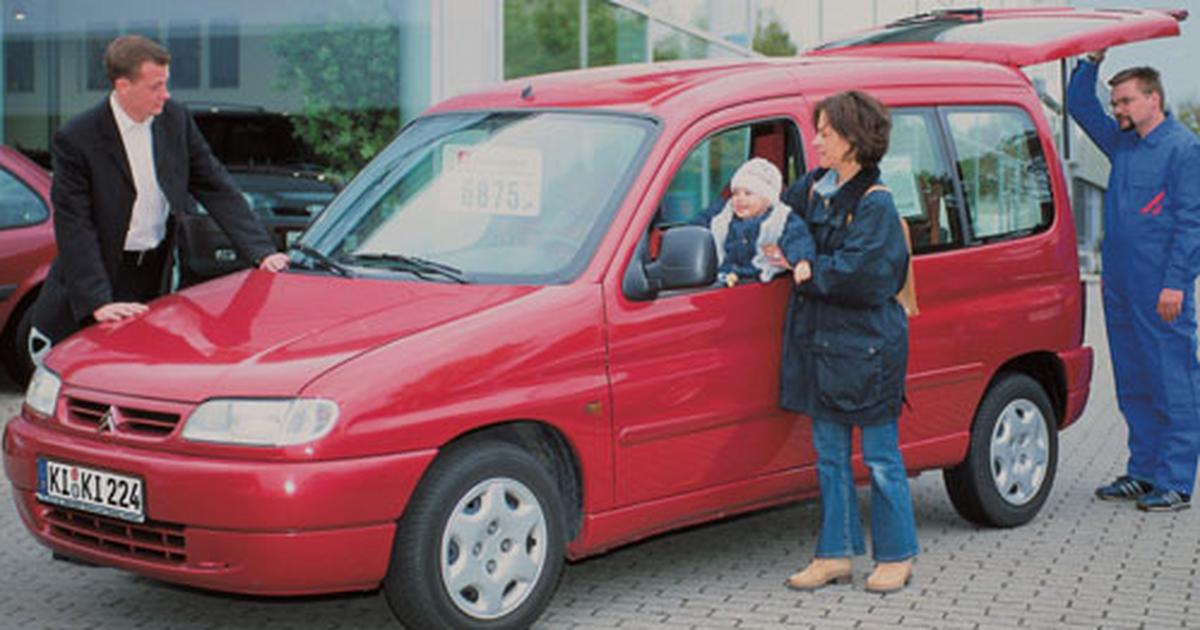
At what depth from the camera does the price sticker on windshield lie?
6242 mm

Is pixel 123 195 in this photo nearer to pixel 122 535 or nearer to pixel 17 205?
pixel 122 535

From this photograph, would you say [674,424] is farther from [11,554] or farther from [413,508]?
[11,554]

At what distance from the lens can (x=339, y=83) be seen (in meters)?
15.9

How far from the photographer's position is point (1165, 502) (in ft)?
27.1

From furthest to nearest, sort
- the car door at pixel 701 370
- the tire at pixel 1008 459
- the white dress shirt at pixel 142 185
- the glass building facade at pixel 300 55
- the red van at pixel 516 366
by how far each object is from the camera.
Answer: the glass building facade at pixel 300 55, the tire at pixel 1008 459, the white dress shirt at pixel 142 185, the car door at pixel 701 370, the red van at pixel 516 366

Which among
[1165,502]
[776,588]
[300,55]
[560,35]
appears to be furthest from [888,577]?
[560,35]

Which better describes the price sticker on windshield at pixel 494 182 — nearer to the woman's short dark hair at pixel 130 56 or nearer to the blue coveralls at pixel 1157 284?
the woman's short dark hair at pixel 130 56

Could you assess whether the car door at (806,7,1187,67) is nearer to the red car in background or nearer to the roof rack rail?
the roof rack rail

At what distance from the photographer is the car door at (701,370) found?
5.98 m

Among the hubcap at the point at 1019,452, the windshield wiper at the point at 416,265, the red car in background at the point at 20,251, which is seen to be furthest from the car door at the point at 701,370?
the red car in background at the point at 20,251

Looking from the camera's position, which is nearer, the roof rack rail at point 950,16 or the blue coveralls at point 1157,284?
the blue coveralls at point 1157,284

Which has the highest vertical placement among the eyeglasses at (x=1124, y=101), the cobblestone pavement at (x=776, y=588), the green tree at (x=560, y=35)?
the green tree at (x=560, y=35)

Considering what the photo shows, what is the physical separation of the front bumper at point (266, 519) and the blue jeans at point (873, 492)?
1700 millimetres

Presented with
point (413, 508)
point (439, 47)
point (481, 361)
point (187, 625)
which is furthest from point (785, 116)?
point (439, 47)
